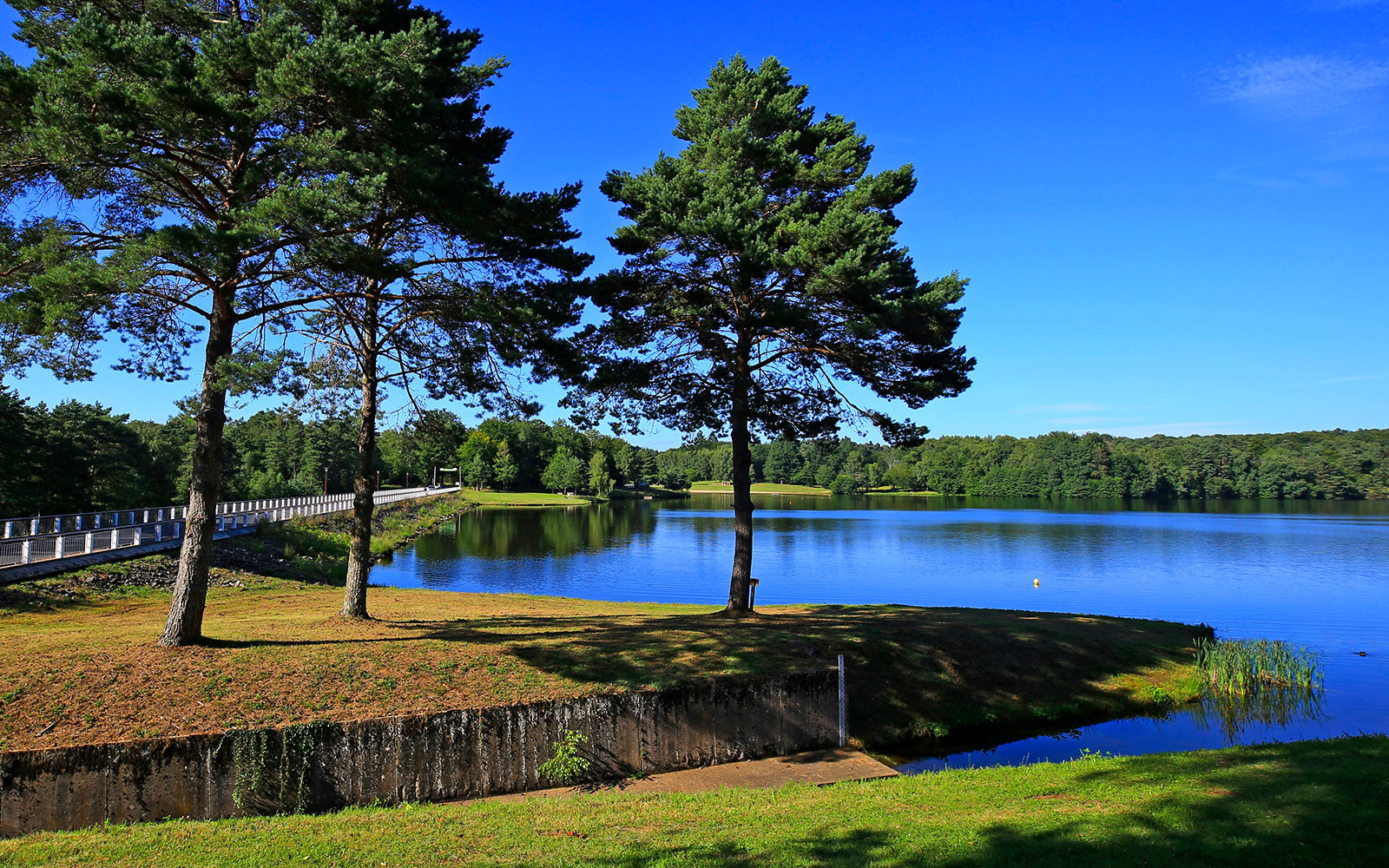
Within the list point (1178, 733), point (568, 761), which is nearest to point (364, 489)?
point (568, 761)

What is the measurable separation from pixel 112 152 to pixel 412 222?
436 cm

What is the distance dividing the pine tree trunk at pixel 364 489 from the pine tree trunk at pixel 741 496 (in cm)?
718

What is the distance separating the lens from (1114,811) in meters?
6.55

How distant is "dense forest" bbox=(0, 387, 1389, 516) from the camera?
18.6 m

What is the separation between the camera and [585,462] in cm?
11906

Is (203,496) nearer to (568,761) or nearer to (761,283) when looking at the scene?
(568,761)

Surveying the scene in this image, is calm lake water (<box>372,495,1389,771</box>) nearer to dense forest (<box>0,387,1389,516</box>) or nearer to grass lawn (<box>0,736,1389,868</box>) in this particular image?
grass lawn (<box>0,736,1389,868</box>)

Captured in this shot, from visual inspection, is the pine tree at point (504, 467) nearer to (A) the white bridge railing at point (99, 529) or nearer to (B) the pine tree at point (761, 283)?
(A) the white bridge railing at point (99, 529)

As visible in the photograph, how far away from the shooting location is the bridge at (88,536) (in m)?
17.1

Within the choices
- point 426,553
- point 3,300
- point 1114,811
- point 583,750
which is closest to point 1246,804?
point 1114,811

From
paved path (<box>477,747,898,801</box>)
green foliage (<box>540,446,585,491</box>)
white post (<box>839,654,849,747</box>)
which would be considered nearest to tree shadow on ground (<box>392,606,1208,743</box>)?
white post (<box>839,654,849,747</box>)

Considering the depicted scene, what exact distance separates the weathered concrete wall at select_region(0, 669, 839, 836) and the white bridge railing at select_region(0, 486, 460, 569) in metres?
7.92

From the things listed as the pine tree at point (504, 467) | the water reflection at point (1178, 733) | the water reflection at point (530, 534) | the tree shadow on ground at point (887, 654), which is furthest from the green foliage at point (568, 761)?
the pine tree at point (504, 467)

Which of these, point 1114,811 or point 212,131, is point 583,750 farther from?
point 212,131
